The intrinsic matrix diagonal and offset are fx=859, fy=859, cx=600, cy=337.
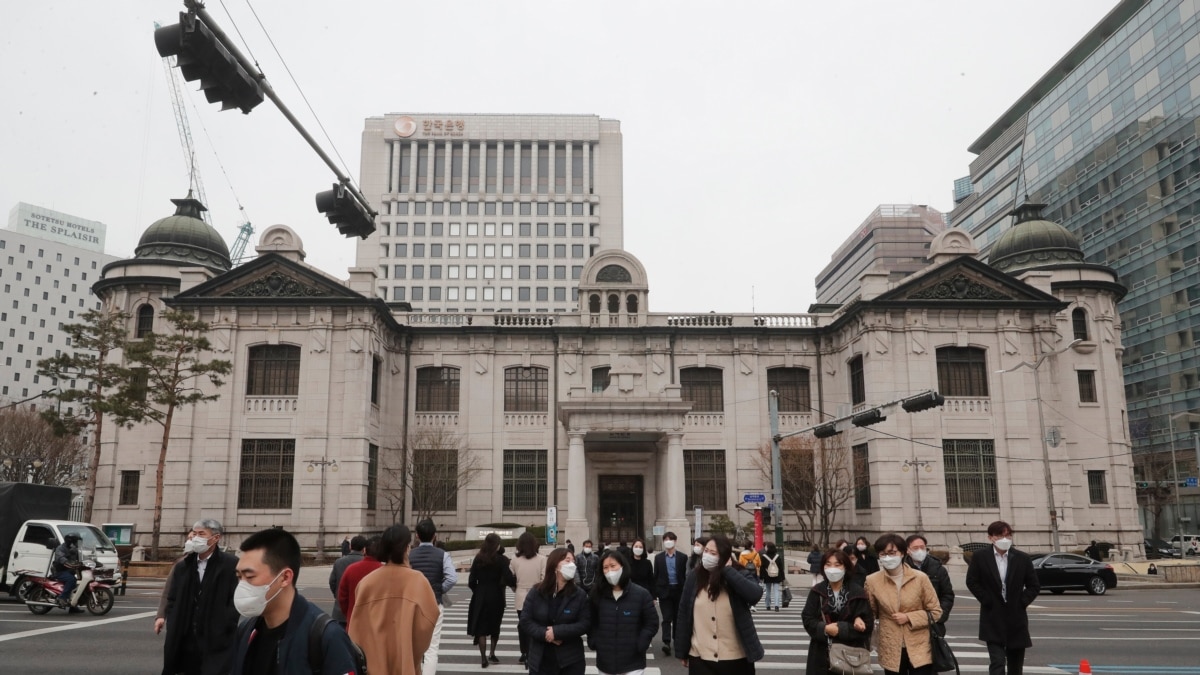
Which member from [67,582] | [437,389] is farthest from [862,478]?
[67,582]

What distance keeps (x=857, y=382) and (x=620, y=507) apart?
44.3ft

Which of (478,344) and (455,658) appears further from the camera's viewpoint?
(478,344)

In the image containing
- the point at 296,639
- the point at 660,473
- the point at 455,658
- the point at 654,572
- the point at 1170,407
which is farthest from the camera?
the point at 1170,407

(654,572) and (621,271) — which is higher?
(621,271)

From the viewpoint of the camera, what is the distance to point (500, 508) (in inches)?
1708

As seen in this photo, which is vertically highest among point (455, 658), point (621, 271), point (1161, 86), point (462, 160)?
point (462, 160)

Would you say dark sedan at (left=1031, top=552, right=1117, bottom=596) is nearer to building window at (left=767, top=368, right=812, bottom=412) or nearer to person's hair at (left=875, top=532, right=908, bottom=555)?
building window at (left=767, top=368, right=812, bottom=412)

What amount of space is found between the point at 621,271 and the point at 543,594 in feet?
127

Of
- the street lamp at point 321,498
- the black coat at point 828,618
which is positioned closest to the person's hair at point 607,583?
the black coat at point 828,618

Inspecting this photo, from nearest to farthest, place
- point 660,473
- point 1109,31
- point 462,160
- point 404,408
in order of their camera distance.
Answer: point 660,473, point 404,408, point 1109,31, point 462,160

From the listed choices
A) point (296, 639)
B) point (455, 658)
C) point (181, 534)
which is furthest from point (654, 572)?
point (181, 534)

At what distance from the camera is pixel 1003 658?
379 inches

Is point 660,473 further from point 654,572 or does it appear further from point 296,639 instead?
point 296,639

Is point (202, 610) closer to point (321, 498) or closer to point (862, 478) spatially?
point (321, 498)
